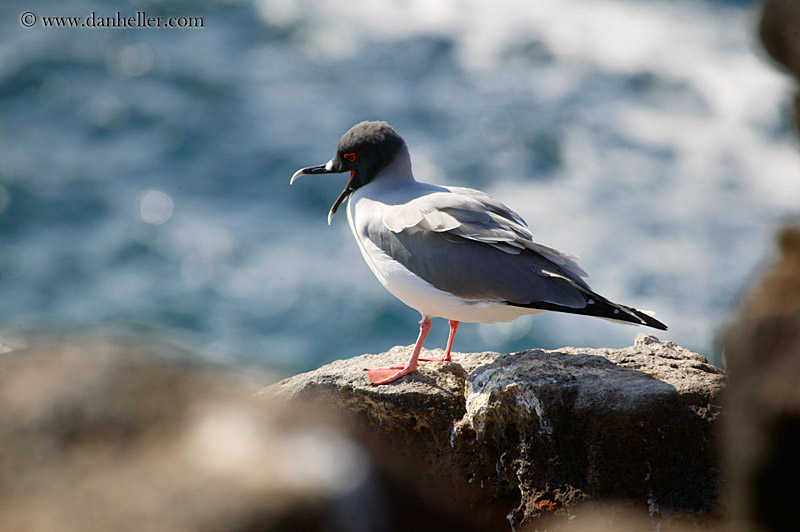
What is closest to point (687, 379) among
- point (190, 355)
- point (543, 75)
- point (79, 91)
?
point (190, 355)

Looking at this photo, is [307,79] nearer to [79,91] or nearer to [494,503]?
A: [79,91]

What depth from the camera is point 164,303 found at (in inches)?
696

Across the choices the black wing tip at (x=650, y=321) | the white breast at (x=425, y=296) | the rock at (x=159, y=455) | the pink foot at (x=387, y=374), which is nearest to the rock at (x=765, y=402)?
the rock at (x=159, y=455)

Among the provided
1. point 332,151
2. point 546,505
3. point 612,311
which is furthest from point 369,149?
point 332,151

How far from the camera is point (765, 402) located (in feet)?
9.66

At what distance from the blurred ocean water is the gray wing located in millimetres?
8874

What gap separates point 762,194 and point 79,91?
1557cm

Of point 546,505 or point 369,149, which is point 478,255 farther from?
point 546,505

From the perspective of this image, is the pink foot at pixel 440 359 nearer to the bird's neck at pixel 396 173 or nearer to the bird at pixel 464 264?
the bird at pixel 464 264

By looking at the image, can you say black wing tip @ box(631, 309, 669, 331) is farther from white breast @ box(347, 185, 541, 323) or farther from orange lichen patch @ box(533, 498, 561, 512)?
orange lichen patch @ box(533, 498, 561, 512)

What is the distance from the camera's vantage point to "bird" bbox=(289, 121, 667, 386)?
604 cm

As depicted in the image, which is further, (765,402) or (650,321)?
(650,321)

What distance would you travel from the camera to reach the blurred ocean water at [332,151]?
53.9 feet

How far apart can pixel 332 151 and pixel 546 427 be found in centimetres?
1294
